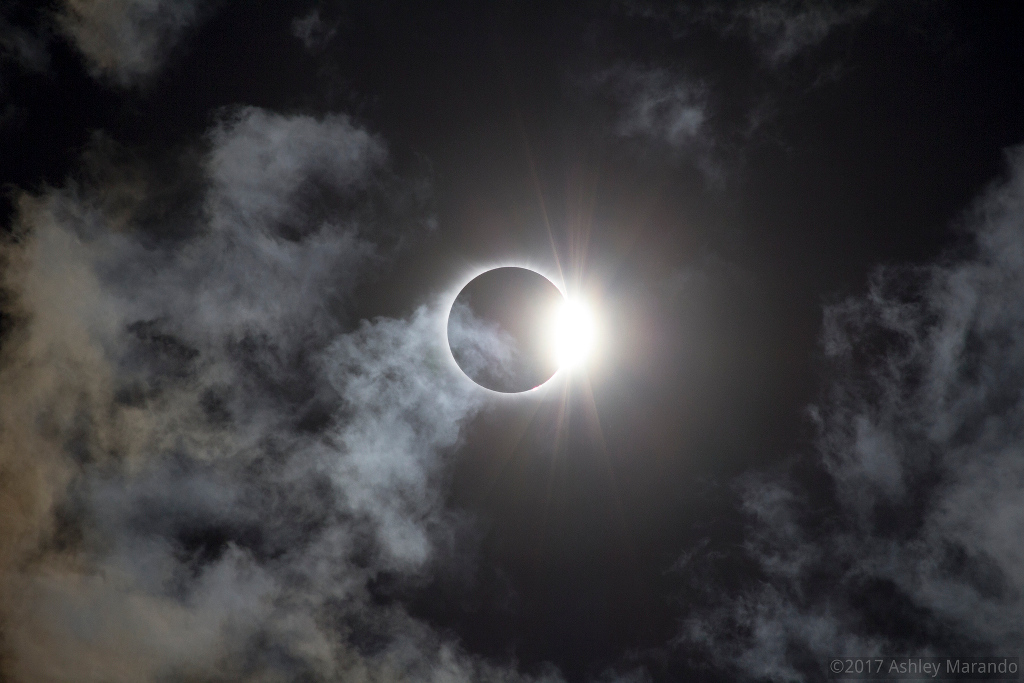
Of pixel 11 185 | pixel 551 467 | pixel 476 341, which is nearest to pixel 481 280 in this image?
pixel 476 341

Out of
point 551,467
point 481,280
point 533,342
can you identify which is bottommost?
point 551,467

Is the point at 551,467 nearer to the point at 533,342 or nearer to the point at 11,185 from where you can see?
the point at 533,342

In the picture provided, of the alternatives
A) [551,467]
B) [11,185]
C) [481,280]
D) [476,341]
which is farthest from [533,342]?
[11,185]

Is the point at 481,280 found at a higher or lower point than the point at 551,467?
higher

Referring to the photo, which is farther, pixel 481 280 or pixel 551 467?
pixel 551 467

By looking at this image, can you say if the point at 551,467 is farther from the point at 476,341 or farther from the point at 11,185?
the point at 11,185

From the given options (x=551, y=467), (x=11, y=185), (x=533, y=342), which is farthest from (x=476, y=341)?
(x=11, y=185)

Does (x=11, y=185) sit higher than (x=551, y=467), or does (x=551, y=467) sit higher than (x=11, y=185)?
(x=11, y=185)

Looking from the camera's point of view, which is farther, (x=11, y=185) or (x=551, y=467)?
(x=551, y=467)
